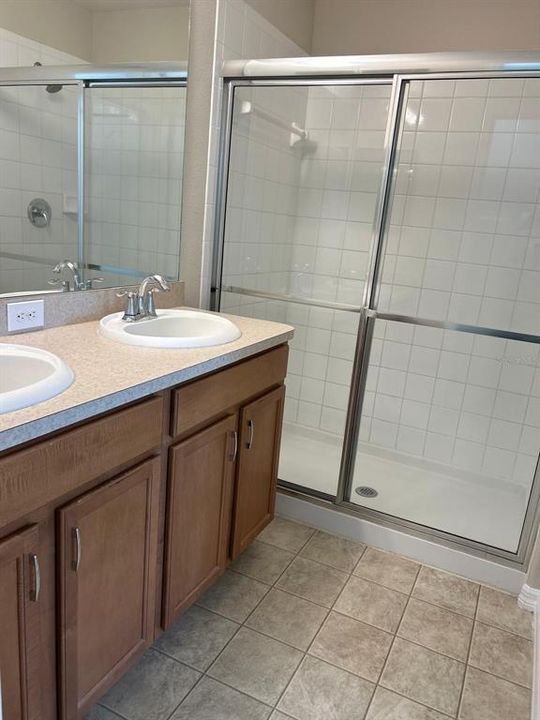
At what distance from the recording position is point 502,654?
1.71 meters

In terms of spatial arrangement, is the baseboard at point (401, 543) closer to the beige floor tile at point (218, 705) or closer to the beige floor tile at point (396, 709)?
the beige floor tile at point (396, 709)

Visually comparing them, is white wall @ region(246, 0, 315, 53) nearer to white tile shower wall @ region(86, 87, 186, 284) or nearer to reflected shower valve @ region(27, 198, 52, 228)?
white tile shower wall @ region(86, 87, 186, 284)

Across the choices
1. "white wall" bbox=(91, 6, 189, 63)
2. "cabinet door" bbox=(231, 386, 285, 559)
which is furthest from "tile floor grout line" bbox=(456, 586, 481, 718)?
"white wall" bbox=(91, 6, 189, 63)

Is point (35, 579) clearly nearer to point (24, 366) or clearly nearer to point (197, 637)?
point (24, 366)

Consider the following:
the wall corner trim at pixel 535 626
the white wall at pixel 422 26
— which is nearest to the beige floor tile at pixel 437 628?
the wall corner trim at pixel 535 626

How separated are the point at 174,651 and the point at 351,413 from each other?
1124 millimetres

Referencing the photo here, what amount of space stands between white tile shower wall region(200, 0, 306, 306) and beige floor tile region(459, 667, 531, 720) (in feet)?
5.49

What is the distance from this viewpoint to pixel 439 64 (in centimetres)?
180

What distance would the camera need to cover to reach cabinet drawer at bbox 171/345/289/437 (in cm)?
141

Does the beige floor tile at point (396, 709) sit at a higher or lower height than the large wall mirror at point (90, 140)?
lower

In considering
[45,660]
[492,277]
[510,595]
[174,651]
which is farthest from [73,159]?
[510,595]

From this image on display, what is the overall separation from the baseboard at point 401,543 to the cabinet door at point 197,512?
2.14 feet

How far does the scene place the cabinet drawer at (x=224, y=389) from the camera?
1.41 m

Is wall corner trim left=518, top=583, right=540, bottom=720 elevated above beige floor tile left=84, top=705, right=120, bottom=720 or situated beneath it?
elevated above
